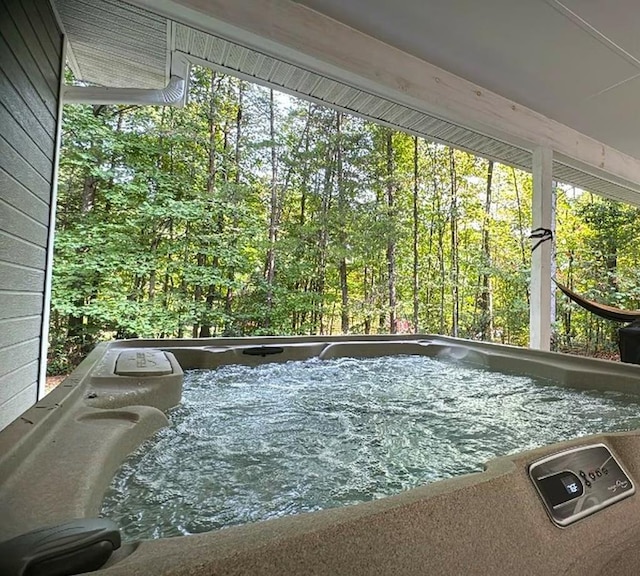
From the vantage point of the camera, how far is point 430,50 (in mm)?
2039

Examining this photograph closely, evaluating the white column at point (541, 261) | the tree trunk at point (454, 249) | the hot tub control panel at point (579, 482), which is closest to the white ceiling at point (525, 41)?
the white column at point (541, 261)

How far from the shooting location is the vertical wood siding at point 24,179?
150cm

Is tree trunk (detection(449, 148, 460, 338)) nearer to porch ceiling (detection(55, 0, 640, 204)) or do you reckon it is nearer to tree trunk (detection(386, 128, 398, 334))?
tree trunk (detection(386, 128, 398, 334))

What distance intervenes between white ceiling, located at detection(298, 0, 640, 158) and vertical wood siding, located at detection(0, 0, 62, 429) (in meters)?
1.20

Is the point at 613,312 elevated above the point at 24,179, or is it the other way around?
the point at 24,179

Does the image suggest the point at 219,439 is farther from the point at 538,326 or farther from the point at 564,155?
the point at 564,155

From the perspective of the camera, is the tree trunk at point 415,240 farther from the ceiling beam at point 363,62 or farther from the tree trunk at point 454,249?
the ceiling beam at point 363,62

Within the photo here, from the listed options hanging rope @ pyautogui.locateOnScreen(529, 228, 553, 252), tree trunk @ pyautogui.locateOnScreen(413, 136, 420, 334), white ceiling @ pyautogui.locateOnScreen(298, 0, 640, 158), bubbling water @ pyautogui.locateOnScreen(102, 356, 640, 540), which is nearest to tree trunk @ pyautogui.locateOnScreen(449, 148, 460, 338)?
tree trunk @ pyautogui.locateOnScreen(413, 136, 420, 334)

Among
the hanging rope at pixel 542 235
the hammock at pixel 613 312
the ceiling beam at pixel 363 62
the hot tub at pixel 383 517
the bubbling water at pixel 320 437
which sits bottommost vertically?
the bubbling water at pixel 320 437

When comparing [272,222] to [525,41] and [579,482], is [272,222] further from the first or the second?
[579,482]

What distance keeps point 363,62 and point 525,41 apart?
81 centimetres

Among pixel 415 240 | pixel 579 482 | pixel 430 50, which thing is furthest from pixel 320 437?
pixel 415 240

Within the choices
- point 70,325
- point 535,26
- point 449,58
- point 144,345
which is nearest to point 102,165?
point 70,325

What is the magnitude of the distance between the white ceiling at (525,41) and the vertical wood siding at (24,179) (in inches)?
47.2
